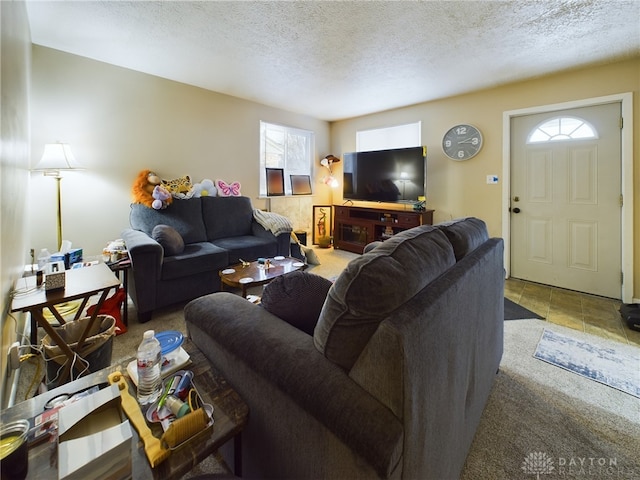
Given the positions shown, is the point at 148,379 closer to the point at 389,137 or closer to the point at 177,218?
the point at 177,218

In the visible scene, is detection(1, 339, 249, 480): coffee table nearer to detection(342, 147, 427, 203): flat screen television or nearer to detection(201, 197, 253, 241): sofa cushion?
detection(201, 197, 253, 241): sofa cushion

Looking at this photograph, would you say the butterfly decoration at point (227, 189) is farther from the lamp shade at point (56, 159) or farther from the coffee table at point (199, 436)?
the coffee table at point (199, 436)

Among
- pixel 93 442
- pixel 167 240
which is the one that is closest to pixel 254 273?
pixel 167 240

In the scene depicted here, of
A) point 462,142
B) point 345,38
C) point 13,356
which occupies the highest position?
point 345,38

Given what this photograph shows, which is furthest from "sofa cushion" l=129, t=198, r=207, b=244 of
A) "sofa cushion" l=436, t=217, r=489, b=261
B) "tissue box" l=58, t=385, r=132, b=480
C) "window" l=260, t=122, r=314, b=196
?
"sofa cushion" l=436, t=217, r=489, b=261

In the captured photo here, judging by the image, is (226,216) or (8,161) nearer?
(8,161)

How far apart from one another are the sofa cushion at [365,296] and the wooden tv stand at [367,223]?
11.2ft

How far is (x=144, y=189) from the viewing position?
324 centimetres

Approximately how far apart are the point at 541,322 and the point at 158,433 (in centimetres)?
295

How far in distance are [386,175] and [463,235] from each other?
3.41 m

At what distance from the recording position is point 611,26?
91.7 inches

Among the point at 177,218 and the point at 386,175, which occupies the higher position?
the point at 386,175

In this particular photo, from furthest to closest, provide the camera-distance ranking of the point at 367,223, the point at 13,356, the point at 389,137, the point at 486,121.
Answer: the point at 389,137 < the point at 367,223 < the point at 486,121 < the point at 13,356

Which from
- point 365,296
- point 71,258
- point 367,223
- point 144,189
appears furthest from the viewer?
point 367,223
